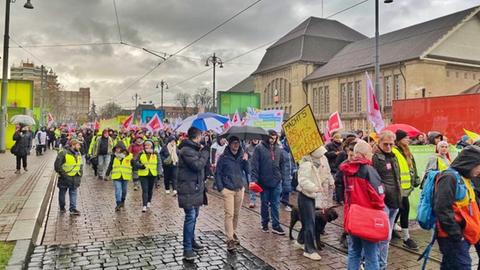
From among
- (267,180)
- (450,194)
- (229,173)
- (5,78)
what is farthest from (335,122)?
(5,78)

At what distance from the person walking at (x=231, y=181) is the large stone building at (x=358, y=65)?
42048 mm

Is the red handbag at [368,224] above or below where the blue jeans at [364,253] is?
above

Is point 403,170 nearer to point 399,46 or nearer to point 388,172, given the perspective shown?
point 388,172

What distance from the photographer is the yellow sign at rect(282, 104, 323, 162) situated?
671 cm

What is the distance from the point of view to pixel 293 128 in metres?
7.31

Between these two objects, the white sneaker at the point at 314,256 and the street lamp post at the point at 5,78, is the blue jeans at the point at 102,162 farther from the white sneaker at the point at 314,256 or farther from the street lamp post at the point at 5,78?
the white sneaker at the point at 314,256

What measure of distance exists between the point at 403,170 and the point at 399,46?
4849 centimetres

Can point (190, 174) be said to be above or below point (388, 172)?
below

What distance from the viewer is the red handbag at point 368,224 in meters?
4.55

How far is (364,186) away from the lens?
470 cm

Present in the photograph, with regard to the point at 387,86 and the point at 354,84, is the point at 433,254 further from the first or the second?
the point at 354,84

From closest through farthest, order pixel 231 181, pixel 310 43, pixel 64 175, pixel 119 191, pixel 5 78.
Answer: pixel 231 181 < pixel 64 175 < pixel 119 191 < pixel 5 78 < pixel 310 43

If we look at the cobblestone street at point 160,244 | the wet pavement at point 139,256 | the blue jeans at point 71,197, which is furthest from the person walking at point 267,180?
the blue jeans at point 71,197

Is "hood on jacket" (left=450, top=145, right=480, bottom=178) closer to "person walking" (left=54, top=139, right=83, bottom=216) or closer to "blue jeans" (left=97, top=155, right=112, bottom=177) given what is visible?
"person walking" (left=54, top=139, right=83, bottom=216)
